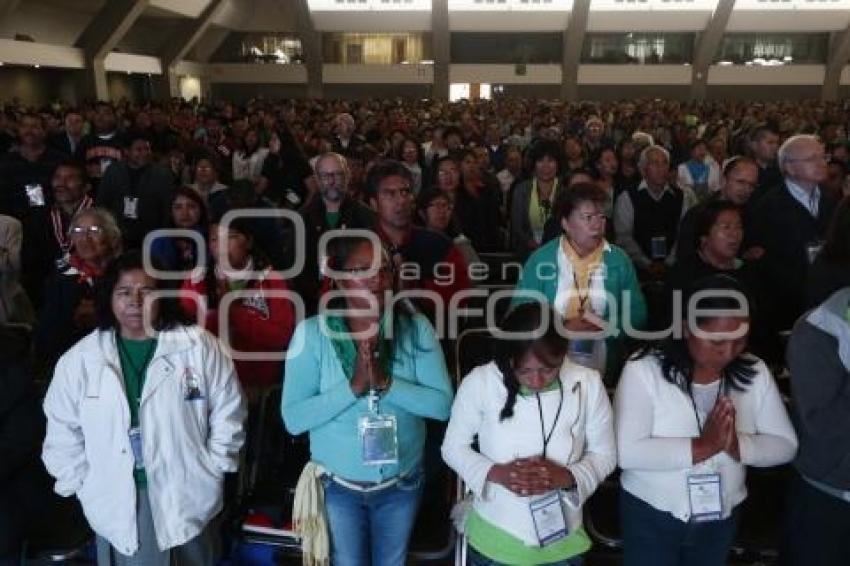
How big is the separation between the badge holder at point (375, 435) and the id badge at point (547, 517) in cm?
51

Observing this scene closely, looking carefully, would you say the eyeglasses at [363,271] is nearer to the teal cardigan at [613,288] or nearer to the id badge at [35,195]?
the teal cardigan at [613,288]

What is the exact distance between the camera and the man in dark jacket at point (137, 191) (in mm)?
5406

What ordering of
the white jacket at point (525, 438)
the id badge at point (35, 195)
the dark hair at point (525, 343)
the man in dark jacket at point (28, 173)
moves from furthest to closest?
the man in dark jacket at point (28, 173), the id badge at point (35, 195), the white jacket at point (525, 438), the dark hair at point (525, 343)

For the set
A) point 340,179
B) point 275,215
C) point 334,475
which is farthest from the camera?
point 340,179

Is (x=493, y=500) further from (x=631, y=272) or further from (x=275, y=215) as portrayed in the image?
(x=275, y=215)

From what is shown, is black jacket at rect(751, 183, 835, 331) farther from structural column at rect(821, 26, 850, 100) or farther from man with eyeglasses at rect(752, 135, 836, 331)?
structural column at rect(821, 26, 850, 100)

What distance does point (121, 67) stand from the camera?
21.8 m

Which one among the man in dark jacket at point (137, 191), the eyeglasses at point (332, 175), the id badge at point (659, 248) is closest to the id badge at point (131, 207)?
Answer: the man in dark jacket at point (137, 191)

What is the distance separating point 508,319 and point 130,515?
56.9 inches

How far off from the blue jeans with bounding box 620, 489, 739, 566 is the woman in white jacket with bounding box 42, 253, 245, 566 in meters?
1.46

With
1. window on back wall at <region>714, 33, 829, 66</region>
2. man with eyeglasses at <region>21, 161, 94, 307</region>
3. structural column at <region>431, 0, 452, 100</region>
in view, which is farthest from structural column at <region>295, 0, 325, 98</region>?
man with eyeglasses at <region>21, 161, 94, 307</region>

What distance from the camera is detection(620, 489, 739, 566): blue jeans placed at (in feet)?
7.85

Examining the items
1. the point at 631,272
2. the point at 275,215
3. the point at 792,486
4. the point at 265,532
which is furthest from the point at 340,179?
the point at 792,486

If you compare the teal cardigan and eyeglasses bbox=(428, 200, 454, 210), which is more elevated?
eyeglasses bbox=(428, 200, 454, 210)
